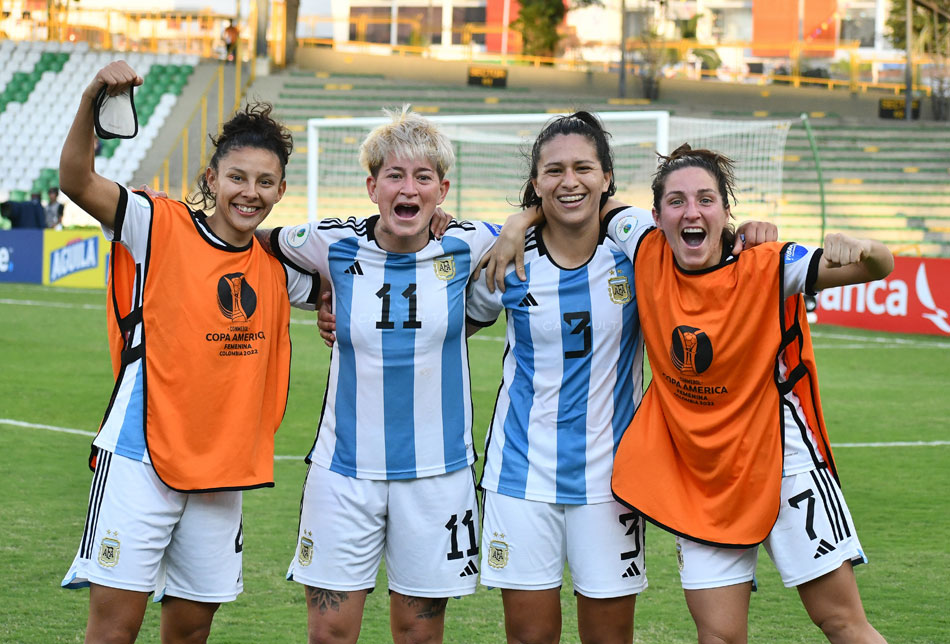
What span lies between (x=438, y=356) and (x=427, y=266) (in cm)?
30

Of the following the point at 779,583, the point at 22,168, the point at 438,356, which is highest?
the point at 22,168

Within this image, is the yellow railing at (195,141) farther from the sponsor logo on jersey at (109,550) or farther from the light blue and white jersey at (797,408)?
the light blue and white jersey at (797,408)

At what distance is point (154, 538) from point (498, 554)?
1.04 meters

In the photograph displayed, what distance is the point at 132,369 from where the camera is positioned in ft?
11.2

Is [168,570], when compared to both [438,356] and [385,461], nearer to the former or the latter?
[385,461]

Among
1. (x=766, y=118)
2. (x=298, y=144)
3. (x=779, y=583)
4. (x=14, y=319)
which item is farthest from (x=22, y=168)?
(x=779, y=583)

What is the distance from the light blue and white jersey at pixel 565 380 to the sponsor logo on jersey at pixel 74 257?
55.2 ft

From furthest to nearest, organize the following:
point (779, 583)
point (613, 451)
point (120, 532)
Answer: point (779, 583), point (613, 451), point (120, 532)

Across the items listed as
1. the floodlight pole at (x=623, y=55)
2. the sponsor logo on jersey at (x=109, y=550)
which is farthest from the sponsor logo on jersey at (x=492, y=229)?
the floodlight pole at (x=623, y=55)

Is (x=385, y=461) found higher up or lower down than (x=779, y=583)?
higher up

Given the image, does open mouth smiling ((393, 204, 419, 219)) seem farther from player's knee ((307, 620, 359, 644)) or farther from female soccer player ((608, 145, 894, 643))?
player's knee ((307, 620, 359, 644))

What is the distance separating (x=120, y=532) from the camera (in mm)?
3307

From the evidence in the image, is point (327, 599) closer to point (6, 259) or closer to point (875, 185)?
point (6, 259)

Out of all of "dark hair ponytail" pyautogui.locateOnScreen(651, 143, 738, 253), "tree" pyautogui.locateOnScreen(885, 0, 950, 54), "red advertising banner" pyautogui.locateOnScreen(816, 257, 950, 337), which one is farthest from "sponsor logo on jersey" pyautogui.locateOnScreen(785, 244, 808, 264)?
"tree" pyautogui.locateOnScreen(885, 0, 950, 54)
